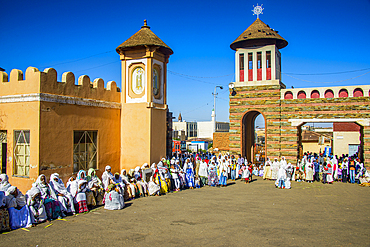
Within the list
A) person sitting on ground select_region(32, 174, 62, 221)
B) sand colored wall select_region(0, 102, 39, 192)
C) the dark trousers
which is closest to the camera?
person sitting on ground select_region(32, 174, 62, 221)

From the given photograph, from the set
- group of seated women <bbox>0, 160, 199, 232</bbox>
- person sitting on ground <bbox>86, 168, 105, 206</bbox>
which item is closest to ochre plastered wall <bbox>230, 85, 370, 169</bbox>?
group of seated women <bbox>0, 160, 199, 232</bbox>

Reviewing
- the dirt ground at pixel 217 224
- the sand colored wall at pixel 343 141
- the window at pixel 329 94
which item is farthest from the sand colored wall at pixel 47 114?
the sand colored wall at pixel 343 141

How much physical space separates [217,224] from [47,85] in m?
7.45

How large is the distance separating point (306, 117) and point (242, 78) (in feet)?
15.3

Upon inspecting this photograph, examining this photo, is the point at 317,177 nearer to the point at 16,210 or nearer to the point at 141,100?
the point at 141,100

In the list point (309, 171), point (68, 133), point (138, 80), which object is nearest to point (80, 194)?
point (68, 133)

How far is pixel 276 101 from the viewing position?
1733cm

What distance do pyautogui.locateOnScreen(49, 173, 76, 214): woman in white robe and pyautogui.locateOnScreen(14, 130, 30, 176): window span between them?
2.37 metres

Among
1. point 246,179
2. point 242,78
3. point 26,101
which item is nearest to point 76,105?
point 26,101

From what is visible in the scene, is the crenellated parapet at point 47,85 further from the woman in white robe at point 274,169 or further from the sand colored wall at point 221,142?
the sand colored wall at point 221,142

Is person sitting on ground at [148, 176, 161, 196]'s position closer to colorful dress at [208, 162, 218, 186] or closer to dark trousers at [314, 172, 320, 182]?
colorful dress at [208, 162, 218, 186]

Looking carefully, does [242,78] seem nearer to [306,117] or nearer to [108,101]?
[306,117]

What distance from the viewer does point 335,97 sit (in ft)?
52.9

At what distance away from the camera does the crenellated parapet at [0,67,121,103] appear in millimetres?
9750
